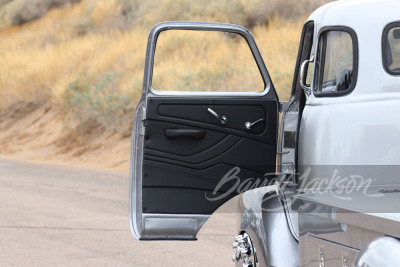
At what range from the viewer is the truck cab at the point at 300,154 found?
12.0 feet

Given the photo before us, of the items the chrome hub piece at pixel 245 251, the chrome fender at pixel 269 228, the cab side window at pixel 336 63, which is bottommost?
the chrome hub piece at pixel 245 251

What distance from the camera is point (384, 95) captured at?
3959mm

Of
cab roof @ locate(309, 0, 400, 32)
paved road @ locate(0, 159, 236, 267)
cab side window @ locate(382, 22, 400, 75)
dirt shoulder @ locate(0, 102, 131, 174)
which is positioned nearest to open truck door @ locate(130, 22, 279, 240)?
cab roof @ locate(309, 0, 400, 32)

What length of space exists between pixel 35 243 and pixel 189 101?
3.98 m

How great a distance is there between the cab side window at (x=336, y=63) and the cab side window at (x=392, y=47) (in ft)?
0.51

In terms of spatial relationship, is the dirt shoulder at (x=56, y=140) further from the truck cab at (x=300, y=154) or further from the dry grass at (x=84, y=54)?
the truck cab at (x=300, y=154)

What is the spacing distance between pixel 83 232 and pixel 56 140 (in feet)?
44.2

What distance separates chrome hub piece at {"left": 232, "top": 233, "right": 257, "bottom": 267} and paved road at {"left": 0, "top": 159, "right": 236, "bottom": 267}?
239 cm

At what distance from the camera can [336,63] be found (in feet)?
14.2

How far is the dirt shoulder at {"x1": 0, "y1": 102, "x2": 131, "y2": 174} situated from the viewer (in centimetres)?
1962

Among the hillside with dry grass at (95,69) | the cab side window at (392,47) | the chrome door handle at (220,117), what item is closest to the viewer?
the cab side window at (392,47)

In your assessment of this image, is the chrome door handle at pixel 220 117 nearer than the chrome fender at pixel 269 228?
No

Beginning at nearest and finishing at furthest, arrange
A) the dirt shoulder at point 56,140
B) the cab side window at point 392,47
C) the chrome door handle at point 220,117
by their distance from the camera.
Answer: the cab side window at point 392,47
the chrome door handle at point 220,117
the dirt shoulder at point 56,140

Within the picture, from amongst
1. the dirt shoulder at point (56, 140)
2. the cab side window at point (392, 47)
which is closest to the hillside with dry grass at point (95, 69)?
the dirt shoulder at point (56, 140)
